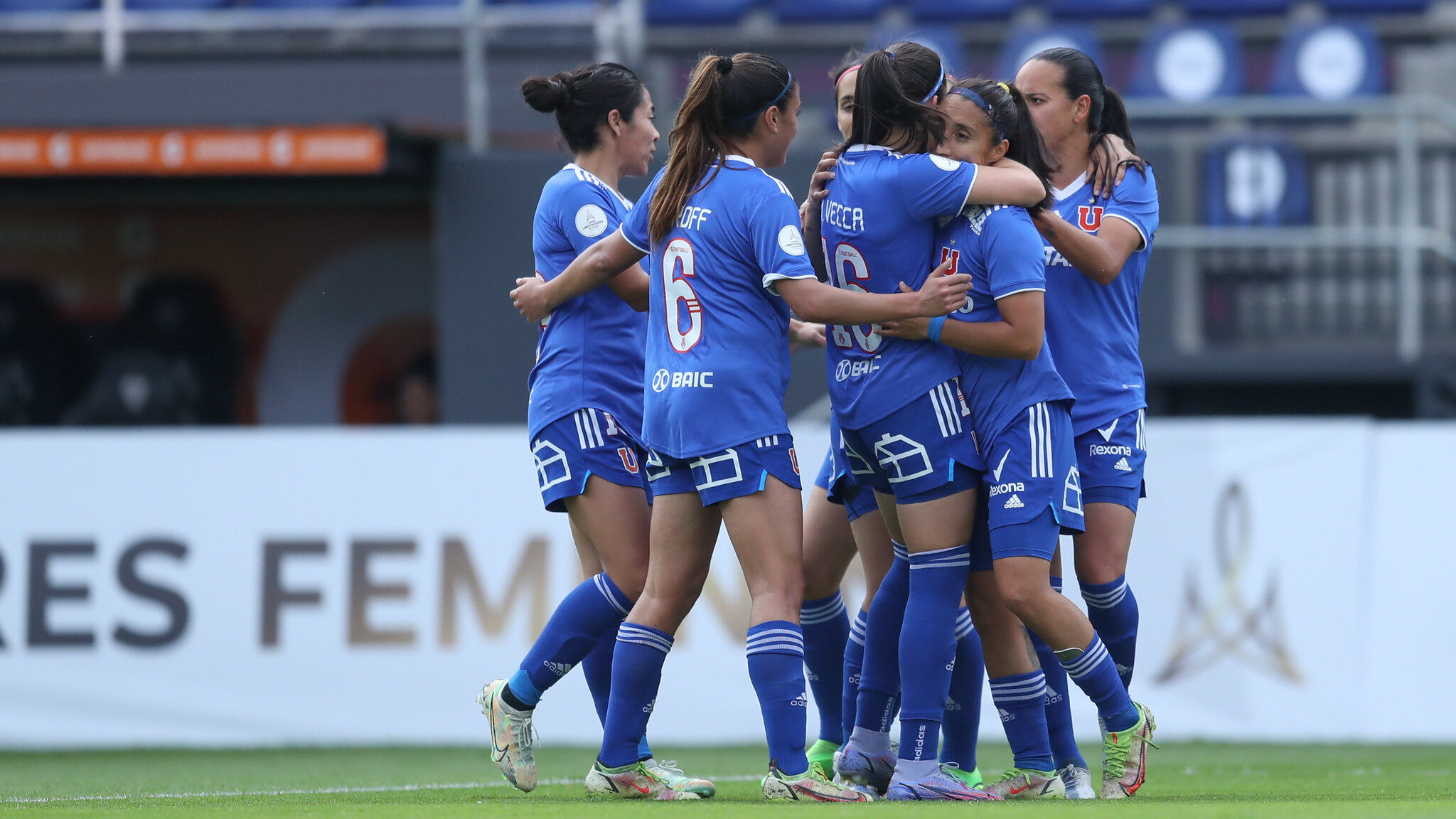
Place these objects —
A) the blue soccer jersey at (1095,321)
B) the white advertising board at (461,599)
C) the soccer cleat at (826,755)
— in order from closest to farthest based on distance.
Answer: the blue soccer jersey at (1095,321) < the soccer cleat at (826,755) < the white advertising board at (461,599)

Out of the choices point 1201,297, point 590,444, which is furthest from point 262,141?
point 590,444

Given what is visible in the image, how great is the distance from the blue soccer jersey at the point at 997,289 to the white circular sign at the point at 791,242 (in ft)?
1.31

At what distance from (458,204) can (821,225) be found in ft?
21.8

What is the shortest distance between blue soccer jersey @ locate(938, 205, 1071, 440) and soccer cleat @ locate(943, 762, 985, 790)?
0.91 m

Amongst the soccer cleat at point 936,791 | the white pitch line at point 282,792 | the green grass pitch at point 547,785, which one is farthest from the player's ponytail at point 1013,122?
the white pitch line at point 282,792

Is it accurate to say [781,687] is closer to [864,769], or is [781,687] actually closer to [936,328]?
[864,769]

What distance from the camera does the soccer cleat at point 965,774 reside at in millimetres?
4484

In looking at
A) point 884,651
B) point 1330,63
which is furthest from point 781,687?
point 1330,63

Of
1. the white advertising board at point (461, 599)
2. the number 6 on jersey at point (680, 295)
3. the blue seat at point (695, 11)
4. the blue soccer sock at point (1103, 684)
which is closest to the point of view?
the number 6 on jersey at point (680, 295)

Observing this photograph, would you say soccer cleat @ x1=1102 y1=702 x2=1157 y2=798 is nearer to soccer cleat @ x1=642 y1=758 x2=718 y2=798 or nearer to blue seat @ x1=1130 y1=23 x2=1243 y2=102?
soccer cleat @ x1=642 y1=758 x2=718 y2=798

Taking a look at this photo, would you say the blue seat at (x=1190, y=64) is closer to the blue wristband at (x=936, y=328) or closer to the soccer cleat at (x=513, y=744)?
the blue wristband at (x=936, y=328)

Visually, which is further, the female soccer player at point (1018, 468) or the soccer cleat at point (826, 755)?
the soccer cleat at point (826, 755)

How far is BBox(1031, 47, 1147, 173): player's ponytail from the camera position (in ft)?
15.6

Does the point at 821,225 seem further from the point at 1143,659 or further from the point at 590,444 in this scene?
the point at 1143,659
